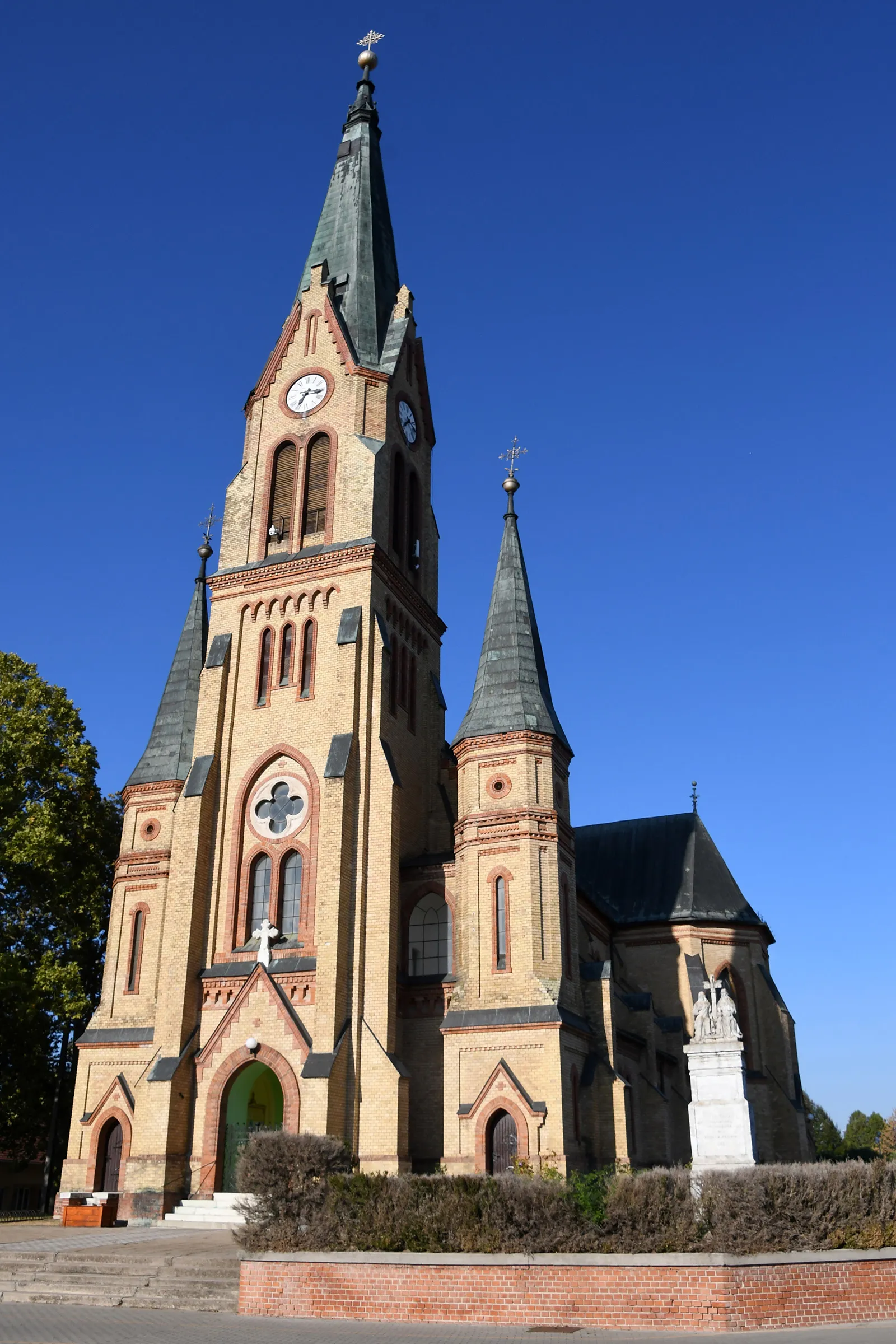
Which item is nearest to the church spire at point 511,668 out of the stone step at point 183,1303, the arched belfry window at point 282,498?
the arched belfry window at point 282,498

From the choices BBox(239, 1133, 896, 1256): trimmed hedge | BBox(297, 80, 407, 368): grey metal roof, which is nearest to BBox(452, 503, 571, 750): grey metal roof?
BBox(297, 80, 407, 368): grey metal roof

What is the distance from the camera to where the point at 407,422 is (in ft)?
129

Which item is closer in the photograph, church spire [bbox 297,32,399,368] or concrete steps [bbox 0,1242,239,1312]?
concrete steps [bbox 0,1242,239,1312]

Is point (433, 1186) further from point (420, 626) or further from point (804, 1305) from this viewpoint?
point (420, 626)

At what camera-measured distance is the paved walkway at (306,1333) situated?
13.2 metres

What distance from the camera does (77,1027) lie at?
3756cm

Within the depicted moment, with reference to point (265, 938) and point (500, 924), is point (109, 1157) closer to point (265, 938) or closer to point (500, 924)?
point (265, 938)

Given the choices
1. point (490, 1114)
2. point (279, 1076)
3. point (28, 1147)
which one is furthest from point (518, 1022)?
point (28, 1147)

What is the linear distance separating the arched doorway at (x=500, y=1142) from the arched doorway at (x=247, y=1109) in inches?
200

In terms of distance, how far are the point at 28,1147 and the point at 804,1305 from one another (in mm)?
33449

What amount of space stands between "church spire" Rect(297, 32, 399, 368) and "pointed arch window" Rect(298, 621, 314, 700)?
9.46 meters

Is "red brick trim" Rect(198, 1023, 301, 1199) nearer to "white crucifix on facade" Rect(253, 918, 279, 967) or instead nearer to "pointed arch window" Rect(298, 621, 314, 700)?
"white crucifix on facade" Rect(253, 918, 279, 967)

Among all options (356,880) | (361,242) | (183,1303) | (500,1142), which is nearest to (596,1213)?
(183,1303)

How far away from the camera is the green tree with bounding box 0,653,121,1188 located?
33.9 metres
